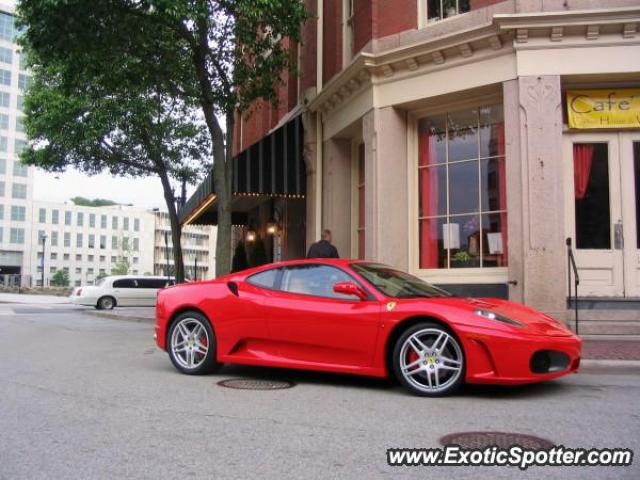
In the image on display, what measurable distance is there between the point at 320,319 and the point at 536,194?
17.7 feet

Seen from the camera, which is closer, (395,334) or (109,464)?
(109,464)

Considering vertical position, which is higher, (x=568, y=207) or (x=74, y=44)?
(x=74, y=44)

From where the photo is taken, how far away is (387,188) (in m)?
12.2

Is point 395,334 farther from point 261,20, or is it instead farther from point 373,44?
point 261,20

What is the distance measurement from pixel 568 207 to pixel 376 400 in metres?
6.53

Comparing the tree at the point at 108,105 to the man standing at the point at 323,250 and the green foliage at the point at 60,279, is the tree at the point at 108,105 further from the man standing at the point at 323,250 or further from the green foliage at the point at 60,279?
the green foliage at the point at 60,279

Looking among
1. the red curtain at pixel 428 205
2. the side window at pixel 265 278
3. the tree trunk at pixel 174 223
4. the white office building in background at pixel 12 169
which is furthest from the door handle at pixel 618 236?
the white office building in background at pixel 12 169

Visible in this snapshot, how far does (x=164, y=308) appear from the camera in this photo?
7.50m

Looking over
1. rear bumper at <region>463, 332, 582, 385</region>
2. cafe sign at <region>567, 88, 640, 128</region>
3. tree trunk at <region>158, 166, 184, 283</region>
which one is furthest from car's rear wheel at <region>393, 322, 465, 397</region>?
tree trunk at <region>158, 166, 184, 283</region>

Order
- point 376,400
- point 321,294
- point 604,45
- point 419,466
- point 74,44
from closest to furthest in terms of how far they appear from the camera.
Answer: point 419,466 < point 376,400 < point 321,294 < point 604,45 < point 74,44

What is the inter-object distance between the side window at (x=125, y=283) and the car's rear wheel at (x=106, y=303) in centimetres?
62

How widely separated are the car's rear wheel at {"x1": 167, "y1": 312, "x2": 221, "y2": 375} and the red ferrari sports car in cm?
1

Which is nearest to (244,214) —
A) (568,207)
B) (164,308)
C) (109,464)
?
(568,207)

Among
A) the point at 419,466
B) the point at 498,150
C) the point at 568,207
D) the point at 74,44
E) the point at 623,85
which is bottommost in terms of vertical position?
the point at 419,466
